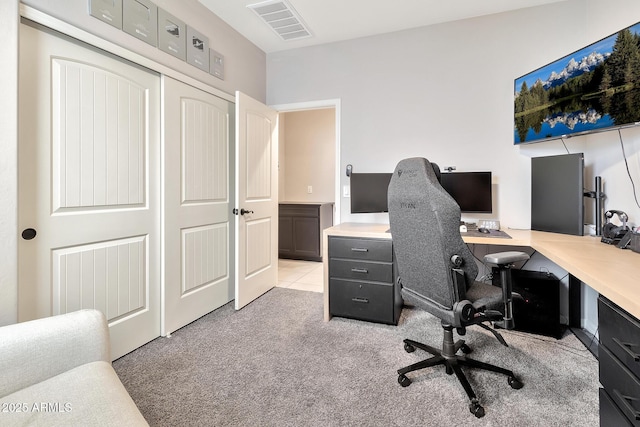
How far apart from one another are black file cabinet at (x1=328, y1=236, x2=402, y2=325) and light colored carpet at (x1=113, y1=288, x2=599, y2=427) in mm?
125

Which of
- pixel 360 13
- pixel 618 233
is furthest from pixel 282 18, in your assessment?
pixel 618 233

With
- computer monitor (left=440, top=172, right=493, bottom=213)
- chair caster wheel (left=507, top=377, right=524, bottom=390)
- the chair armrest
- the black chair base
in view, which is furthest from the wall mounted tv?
the chair armrest

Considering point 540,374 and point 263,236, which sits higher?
point 263,236

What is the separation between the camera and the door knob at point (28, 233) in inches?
58.5

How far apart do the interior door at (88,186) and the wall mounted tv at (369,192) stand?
62.7 inches

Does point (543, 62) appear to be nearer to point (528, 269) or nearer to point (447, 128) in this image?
point (447, 128)

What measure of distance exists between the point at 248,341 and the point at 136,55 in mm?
2079

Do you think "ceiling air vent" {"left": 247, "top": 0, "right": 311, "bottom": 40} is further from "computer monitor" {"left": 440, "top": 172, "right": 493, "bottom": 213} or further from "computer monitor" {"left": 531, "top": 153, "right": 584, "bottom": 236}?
"computer monitor" {"left": 531, "top": 153, "right": 584, "bottom": 236}

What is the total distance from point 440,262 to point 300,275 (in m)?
2.65

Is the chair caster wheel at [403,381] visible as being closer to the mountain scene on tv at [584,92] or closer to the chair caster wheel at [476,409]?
the chair caster wheel at [476,409]

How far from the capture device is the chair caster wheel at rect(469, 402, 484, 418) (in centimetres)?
141

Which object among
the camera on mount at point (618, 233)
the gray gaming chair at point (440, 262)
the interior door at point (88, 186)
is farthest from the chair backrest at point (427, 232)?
the interior door at point (88, 186)

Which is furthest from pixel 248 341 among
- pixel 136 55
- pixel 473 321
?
pixel 136 55

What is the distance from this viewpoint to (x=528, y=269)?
256 centimetres
